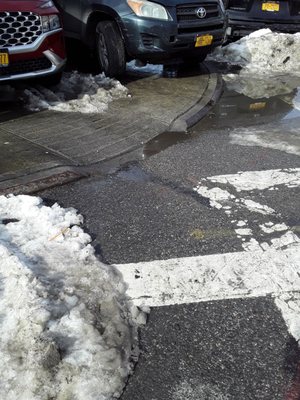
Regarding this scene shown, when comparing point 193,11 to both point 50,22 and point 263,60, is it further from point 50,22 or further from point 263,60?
point 263,60

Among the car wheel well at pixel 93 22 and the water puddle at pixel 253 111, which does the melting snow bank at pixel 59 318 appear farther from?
the car wheel well at pixel 93 22

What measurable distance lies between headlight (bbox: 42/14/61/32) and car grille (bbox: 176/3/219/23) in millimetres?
1925

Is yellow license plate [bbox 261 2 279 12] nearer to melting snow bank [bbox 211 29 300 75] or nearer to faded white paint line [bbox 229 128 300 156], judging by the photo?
melting snow bank [bbox 211 29 300 75]

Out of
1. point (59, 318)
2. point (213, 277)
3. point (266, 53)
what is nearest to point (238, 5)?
point (266, 53)

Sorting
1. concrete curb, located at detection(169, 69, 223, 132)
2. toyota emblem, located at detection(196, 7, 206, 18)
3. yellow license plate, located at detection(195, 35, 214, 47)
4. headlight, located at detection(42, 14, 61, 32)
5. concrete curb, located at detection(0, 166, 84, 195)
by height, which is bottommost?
concrete curb, located at detection(169, 69, 223, 132)

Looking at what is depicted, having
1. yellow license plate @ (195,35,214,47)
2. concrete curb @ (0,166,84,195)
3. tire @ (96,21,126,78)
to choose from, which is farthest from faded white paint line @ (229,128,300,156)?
tire @ (96,21,126,78)

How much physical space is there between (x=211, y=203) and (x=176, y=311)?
56.1 inches

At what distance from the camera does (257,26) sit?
32.3ft

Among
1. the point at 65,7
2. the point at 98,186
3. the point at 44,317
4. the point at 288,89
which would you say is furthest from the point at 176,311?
the point at 65,7

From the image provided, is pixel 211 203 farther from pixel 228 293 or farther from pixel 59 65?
pixel 59 65

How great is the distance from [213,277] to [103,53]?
18.8 ft

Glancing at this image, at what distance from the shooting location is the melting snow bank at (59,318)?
227 centimetres

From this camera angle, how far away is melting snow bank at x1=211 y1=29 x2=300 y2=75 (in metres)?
9.23

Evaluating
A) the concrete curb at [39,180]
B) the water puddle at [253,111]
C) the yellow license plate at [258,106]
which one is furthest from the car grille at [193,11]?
the concrete curb at [39,180]
